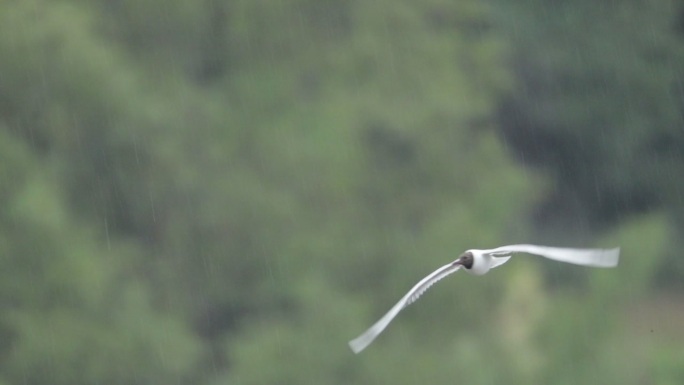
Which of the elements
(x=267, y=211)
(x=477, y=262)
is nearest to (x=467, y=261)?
(x=477, y=262)

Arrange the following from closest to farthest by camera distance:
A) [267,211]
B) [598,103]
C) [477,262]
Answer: [477,262] → [267,211] → [598,103]

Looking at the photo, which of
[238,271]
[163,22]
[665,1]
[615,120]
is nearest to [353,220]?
[238,271]

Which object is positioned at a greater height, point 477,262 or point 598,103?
point 477,262

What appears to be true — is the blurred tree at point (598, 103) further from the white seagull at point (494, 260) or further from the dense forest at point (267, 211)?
the white seagull at point (494, 260)

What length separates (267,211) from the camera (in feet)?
31.2

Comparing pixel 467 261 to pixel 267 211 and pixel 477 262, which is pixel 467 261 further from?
pixel 267 211

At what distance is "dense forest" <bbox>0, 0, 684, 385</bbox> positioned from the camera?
8.70 metres

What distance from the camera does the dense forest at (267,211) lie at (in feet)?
28.6

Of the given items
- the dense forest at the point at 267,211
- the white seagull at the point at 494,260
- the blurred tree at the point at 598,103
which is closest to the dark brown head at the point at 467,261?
the white seagull at the point at 494,260

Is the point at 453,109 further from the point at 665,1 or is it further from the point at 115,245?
the point at 665,1

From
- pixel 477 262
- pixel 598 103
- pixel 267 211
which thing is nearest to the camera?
pixel 477 262

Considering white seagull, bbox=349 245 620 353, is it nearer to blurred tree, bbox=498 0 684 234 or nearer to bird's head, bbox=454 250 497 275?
bird's head, bbox=454 250 497 275

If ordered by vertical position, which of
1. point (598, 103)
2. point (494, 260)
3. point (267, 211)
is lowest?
point (598, 103)

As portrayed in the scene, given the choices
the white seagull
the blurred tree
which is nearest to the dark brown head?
the white seagull
